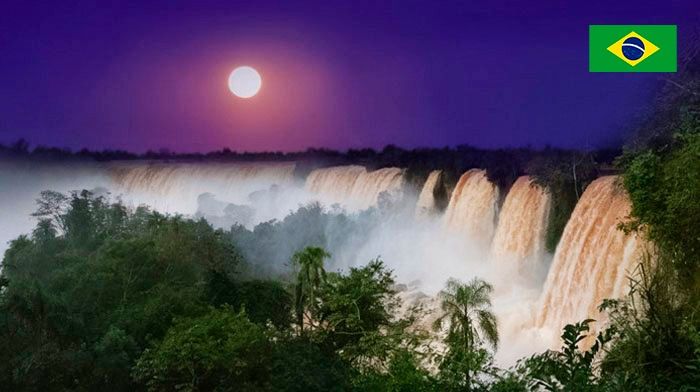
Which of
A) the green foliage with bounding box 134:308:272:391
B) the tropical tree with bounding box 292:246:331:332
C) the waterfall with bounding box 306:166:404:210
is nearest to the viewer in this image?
the green foliage with bounding box 134:308:272:391

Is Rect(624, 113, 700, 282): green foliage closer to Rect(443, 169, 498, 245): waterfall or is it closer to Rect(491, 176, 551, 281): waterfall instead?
Rect(491, 176, 551, 281): waterfall

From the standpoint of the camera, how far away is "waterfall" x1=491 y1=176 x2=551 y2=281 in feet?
75.3

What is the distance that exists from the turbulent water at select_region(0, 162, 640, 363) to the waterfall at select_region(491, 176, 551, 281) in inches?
1.4

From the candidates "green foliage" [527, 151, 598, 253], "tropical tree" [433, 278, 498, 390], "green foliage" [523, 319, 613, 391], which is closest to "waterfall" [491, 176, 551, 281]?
"green foliage" [527, 151, 598, 253]

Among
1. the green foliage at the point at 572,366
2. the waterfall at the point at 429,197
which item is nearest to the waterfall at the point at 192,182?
the waterfall at the point at 429,197

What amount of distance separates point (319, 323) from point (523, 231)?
9717 mm

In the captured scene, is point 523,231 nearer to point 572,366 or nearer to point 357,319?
point 357,319

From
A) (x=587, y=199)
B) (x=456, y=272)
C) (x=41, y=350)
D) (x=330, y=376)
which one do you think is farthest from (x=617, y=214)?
(x=41, y=350)

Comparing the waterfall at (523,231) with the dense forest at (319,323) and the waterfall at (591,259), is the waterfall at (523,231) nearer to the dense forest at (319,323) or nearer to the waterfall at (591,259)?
the waterfall at (591,259)

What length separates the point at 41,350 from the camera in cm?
1246

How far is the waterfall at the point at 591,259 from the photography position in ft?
52.4

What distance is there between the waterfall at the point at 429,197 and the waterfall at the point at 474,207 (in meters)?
2.28

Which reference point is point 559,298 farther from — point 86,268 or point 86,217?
point 86,217

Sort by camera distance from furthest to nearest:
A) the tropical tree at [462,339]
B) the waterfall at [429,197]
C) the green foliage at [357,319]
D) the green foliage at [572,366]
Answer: the waterfall at [429,197] → the green foliage at [357,319] → the tropical tree at [462,339] → the green foliage at [572,366]
